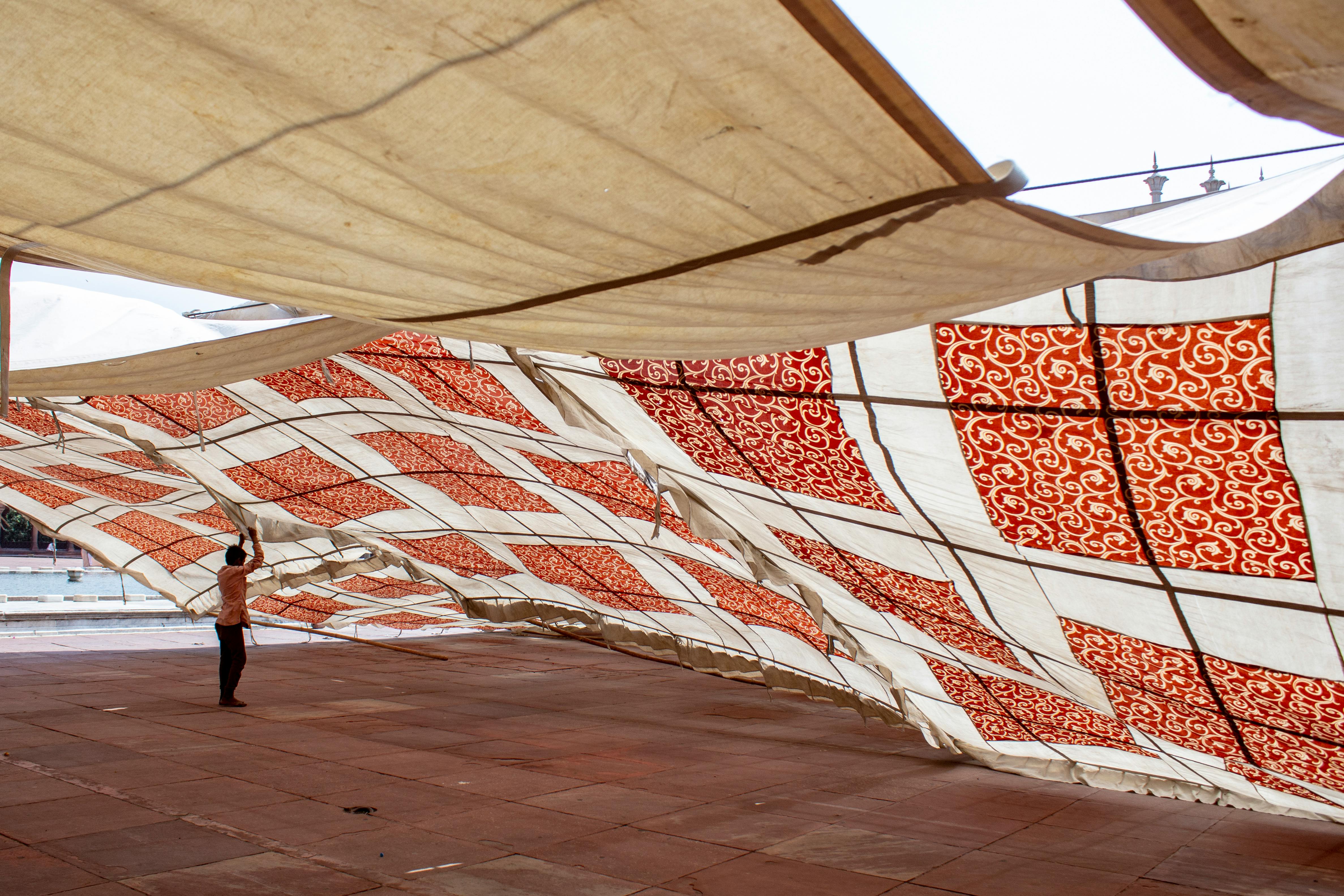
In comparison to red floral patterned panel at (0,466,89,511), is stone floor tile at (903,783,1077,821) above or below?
below

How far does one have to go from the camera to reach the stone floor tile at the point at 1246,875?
14.2ft

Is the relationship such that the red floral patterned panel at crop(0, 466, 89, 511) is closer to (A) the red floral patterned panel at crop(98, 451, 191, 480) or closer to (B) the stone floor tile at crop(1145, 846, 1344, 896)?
(A) the red floral patterned panel at crop(98, 451, 191, 480)

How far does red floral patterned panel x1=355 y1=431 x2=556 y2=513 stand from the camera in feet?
23.9

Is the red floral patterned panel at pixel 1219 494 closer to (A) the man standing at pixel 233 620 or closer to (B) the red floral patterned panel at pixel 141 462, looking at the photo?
(A) the man standing at pixel 233 620

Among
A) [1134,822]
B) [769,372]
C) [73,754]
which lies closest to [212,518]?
[73,754]

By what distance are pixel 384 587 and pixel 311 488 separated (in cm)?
374

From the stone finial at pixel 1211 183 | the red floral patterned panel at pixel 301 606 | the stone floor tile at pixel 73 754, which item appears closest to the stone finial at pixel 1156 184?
the stone finial at pixel 1211 183

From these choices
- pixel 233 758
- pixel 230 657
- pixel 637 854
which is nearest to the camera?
pixel 637 854

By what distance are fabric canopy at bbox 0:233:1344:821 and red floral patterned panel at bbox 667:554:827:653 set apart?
0.15ft

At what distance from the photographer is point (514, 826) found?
4879 mm

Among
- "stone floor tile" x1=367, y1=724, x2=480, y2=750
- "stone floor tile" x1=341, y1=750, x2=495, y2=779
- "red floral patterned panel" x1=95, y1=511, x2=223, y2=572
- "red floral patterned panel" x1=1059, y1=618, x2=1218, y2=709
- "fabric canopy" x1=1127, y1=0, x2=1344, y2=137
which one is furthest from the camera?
"red floral patterned panel" x1=95, y1=511, x2=223, y2=572

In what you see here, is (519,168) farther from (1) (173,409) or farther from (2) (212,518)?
(2) (212,518)

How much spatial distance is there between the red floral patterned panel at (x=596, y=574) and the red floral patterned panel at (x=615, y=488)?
1.28 meters

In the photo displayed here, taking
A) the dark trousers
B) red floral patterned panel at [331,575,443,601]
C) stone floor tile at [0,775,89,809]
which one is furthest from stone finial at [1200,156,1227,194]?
red floral patterned panel at [331,575,443,601]
